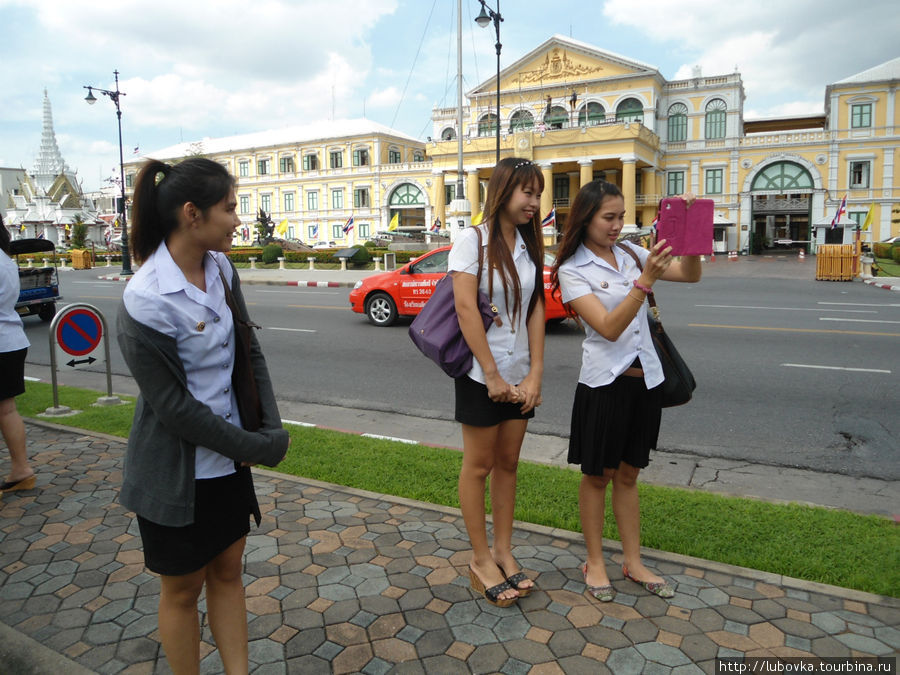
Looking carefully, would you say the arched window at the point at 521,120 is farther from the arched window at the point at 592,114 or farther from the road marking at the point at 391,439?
the road marking at the point at 391,439

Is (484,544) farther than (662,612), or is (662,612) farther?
(484,544)

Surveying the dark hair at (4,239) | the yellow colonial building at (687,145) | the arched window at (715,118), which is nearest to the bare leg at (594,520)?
the dark hair at (4,239)

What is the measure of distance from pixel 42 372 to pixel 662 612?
941 cm

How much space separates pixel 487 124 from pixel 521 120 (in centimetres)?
275

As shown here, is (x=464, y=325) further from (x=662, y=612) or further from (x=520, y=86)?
(x=520, y=86)

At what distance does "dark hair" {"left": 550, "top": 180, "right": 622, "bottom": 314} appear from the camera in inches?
118

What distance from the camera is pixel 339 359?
9594mm

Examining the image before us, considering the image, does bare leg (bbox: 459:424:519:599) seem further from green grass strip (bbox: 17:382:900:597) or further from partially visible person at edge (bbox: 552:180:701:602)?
green grass strip (bbox: 17:382:900:597)

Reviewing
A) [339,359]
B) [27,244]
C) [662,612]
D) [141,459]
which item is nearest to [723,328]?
[339,359]

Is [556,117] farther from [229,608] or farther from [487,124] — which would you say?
[229,608]

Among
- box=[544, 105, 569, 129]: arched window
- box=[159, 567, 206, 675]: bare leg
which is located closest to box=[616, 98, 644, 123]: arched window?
box=[544, 105, 569, 129]: arched window

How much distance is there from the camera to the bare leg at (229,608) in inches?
91.5

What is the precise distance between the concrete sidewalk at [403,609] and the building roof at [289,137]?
60.7m

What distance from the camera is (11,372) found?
13.9 feet
